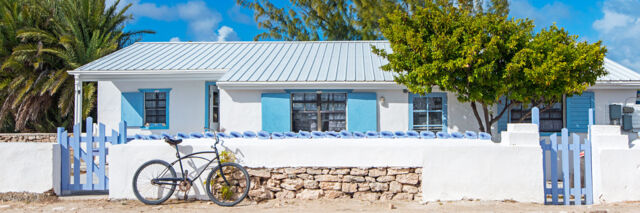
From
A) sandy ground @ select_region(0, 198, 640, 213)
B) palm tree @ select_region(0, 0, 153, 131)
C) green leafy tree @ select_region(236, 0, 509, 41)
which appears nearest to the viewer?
sandy ground @ select_region(0, 198, 640, 213)

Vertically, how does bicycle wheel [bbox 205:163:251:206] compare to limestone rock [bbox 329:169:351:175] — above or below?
below

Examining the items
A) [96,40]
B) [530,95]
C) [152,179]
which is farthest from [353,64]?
[96,40]

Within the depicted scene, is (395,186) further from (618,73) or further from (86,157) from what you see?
(618,73)

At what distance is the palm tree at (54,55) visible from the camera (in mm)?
14852

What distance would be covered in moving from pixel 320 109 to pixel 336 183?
4732 mm

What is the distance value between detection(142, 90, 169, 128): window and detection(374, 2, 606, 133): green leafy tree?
6352 millimetres

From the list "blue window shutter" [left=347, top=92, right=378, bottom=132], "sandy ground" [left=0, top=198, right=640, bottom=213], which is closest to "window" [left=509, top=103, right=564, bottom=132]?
"blue window shutter" [left=347, top=92, right=378, bottom=132]

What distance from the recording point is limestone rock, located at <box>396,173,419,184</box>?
6.48 meters

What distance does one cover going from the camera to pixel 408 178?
21.3 feet

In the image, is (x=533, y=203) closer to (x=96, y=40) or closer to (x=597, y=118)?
(x=597, y=118)

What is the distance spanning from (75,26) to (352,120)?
10.9 metres

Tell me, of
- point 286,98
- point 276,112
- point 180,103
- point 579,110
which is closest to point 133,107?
point 180,103

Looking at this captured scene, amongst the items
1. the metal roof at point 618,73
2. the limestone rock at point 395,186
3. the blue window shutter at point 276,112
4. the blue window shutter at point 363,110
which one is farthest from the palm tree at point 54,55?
the metal roof at point 618,73

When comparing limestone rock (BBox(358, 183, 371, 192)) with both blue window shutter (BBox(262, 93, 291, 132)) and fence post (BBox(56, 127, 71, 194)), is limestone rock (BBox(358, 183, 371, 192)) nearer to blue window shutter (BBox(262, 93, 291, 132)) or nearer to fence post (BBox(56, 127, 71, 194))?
fence post (BBox(56, 127, 71, 194))
